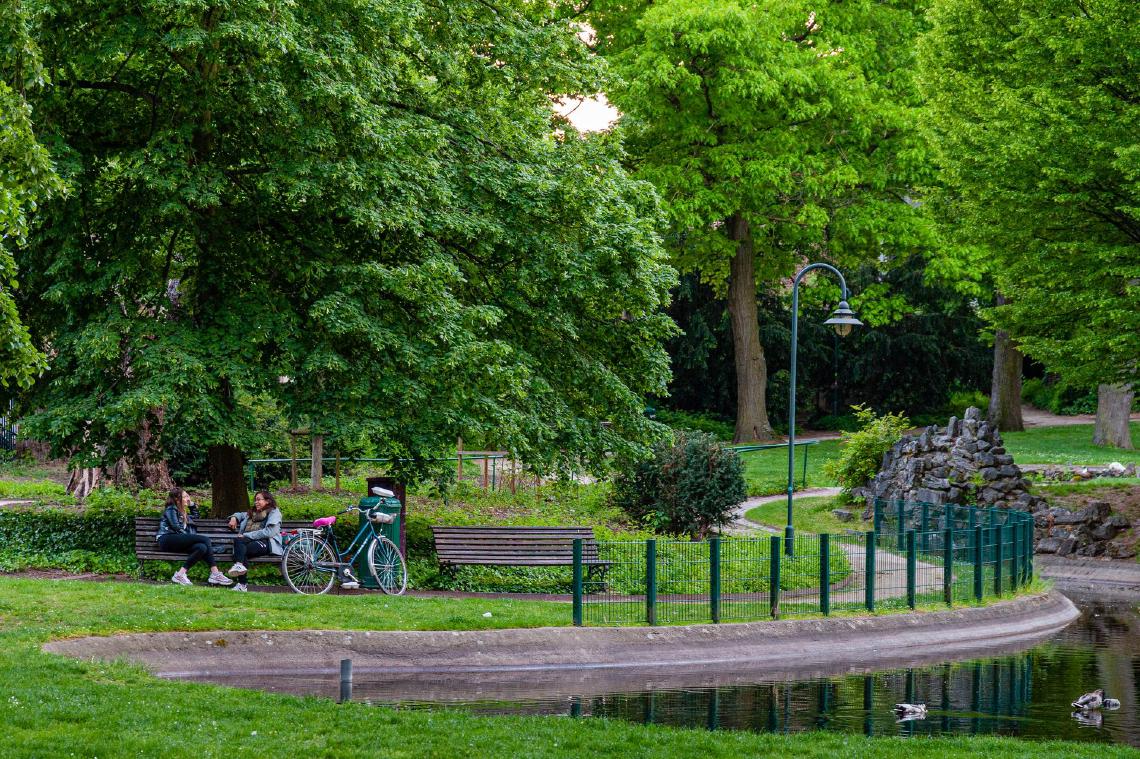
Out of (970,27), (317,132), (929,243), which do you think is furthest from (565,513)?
(929,243)

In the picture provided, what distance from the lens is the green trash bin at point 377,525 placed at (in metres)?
18.1

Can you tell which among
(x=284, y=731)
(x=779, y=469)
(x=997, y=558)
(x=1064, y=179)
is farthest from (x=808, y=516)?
(x=284, y=731)

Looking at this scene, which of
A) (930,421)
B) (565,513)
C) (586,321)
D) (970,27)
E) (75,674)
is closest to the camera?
(75,674)

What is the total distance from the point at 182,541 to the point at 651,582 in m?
6.73

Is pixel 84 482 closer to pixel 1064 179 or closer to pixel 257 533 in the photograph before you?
pixel 257 533

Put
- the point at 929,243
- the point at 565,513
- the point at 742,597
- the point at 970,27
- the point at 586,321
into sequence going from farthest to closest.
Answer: the point at 929,243, the point at 970,27, the point at 565,513, the point at 586,321, the point at 742,597

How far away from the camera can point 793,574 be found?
2077 centimetres

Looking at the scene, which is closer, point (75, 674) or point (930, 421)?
point (75, 674)

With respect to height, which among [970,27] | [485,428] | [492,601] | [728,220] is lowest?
[492,601]

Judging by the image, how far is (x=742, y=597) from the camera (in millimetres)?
17062

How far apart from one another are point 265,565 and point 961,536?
10.6 meters

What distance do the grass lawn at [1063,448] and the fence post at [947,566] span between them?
56.3ft

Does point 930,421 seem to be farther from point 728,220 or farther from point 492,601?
point 492,601

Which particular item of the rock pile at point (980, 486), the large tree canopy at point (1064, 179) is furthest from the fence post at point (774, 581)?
the large tree canopy at point (1064, 179)
